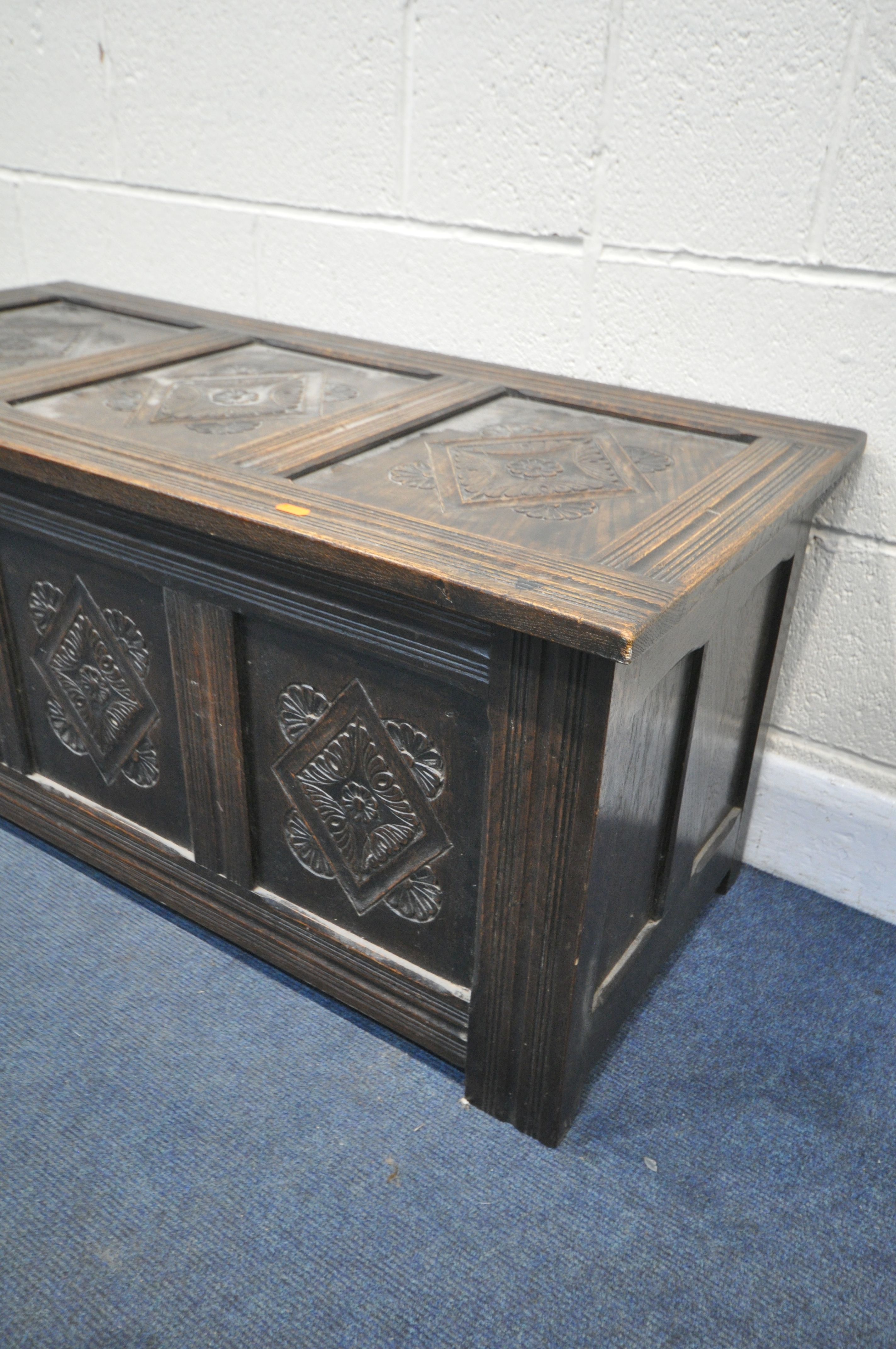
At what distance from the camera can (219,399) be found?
141 centimetres

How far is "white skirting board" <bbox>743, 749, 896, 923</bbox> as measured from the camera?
1.60 meters

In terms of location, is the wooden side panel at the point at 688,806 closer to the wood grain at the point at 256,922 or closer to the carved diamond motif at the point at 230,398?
the wood grain at the point at 256,922

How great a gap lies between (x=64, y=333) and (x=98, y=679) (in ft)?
2.31

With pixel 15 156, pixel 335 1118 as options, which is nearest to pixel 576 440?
pixel 335 1118

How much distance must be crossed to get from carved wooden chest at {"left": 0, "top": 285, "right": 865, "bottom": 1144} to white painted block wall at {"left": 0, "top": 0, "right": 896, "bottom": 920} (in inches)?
3.7

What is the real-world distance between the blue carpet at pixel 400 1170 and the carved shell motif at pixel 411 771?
0.23 m

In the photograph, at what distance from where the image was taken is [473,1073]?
123cm

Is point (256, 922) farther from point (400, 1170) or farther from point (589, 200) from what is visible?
point (589, 200)

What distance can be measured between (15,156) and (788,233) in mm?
1667

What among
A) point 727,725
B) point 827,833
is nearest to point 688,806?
point 727,725

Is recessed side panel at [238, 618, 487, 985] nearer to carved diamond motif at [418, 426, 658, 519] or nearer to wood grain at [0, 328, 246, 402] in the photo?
carved diamond motif at [418, 426, 658, 519]

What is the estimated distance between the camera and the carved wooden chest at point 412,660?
996 mm

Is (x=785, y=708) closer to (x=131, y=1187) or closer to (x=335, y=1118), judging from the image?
(x=335, y=1118)

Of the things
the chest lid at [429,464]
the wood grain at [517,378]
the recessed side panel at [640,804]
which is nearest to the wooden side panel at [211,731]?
the chest lid at [429,464]
